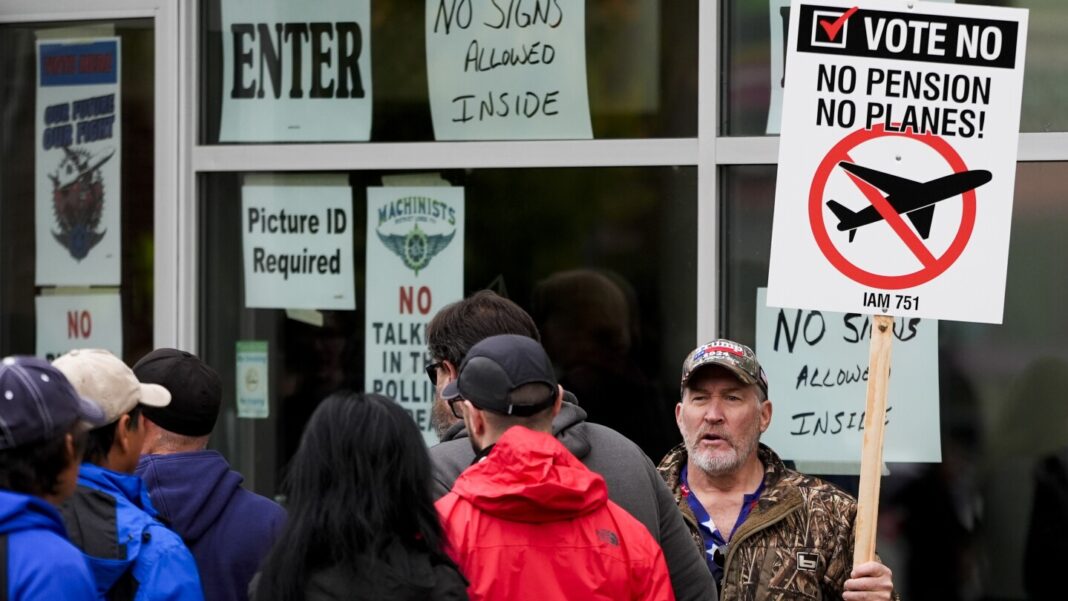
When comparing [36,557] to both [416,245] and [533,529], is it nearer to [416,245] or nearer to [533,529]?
[533,529]

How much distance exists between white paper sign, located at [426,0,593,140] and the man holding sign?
1806mm

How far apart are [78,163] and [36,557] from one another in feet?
14.1

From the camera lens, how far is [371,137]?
638 cm

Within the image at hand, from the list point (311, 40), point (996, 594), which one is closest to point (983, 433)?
Result: point (996, 594)

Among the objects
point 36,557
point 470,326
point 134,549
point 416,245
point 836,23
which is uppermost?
point 836,23

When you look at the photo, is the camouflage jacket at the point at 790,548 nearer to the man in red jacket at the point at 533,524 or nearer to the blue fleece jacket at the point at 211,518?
the man in red jacket at the point at 533,524

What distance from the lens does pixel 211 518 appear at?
12.6 ft

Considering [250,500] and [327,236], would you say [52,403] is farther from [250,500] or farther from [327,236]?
[327,236]

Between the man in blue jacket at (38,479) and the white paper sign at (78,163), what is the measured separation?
3837 mm


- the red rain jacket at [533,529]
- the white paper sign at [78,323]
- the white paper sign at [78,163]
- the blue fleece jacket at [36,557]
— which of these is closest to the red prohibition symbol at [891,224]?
the red rain jacket at [533,529]

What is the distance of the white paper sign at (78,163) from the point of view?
671 cm

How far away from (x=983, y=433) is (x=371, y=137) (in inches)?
109

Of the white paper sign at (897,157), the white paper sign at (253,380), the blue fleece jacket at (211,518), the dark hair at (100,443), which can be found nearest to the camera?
the dark hair at (100,443)

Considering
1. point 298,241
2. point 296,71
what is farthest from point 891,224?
point 296,71
